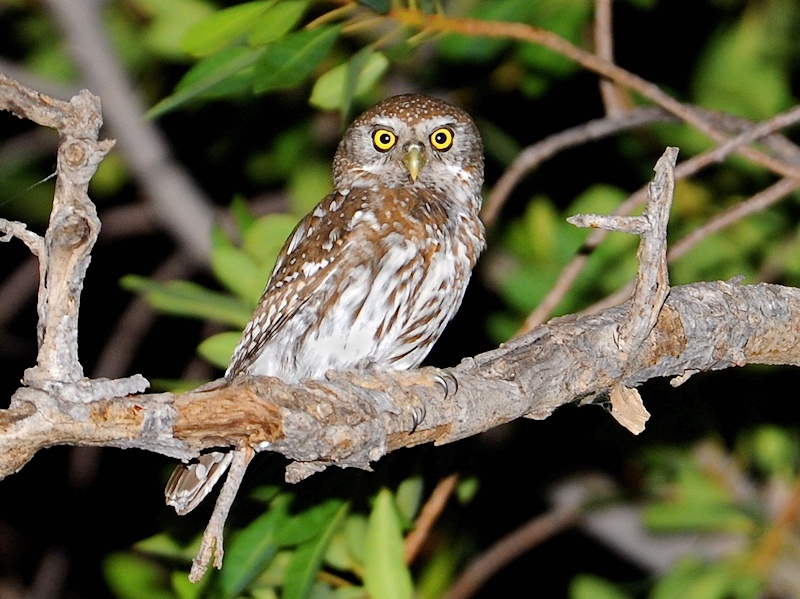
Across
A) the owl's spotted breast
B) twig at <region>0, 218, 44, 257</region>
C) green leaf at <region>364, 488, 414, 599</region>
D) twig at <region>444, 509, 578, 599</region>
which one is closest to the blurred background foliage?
green leaf at <region>364, 488, 414, 599</region>

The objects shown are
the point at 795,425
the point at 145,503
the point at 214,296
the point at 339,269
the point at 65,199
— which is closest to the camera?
the point at 65,199

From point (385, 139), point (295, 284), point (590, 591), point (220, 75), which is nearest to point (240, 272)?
point (295, 284)

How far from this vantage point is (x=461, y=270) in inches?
150

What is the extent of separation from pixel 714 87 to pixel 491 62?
1.38 metres

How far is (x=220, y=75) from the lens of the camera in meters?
3.47

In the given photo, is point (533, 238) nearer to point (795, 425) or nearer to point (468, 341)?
point (468, 341)

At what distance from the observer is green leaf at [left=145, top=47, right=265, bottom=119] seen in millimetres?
3455

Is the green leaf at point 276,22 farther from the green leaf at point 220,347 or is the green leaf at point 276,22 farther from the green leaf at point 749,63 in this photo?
the green leaf at point 749,63

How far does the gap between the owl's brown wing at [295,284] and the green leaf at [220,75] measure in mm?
603

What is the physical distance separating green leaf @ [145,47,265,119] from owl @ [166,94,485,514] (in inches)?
24.7

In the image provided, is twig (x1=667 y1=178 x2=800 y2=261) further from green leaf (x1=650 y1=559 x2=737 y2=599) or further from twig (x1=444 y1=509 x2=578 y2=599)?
twig (x1=444 y1=509 x2=578 y2=599)

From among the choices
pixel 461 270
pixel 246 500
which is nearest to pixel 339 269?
pixel 461 270

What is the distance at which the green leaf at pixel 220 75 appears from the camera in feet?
11.3

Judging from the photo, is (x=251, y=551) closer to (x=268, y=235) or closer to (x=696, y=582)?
(x=268, y=235)
